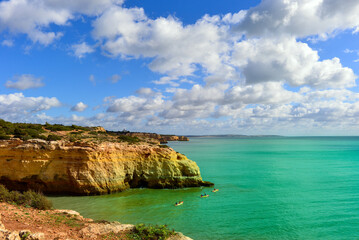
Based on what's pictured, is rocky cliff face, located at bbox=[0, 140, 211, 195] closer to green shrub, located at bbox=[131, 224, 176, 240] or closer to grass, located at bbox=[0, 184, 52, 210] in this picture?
grass, located at bbox=[0, 184, 52, 210]

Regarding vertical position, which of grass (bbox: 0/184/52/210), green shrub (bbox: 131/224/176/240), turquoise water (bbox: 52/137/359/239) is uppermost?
grass (bbox: 0/184/52/210)

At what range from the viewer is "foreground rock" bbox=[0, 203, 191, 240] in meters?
10.0

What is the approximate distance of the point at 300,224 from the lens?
1535 cm

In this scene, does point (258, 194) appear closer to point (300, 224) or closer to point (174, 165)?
point (300, 224)

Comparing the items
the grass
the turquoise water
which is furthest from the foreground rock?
the turquoise water

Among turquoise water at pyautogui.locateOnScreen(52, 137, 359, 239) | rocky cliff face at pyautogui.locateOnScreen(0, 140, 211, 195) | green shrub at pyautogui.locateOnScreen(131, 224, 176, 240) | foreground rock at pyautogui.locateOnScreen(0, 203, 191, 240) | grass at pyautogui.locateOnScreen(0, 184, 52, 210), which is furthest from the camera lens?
rocky cliff face at pyautogui.locateOnScreen(0, 140, 211, 195)

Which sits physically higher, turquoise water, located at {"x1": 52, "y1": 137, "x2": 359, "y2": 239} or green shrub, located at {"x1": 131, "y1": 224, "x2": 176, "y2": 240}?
green shrub, located at {"x1": 131, "y1": 224, "x2": 176, "y2": 240}

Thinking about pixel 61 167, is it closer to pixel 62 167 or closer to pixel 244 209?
pixel 62 167

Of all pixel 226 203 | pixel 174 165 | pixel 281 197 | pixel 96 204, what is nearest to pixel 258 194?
pixel 281 197

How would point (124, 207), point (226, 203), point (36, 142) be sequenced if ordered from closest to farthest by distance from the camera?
point (124, 207) → point (226, 203) → point (36, 142)

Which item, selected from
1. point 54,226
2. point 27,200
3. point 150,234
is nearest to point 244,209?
point 150,234

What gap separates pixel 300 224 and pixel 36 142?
23773 millimetres

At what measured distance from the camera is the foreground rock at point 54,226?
10023mm

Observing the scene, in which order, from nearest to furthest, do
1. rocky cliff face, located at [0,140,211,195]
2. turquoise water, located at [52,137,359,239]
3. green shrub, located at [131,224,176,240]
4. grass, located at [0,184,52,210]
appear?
green shrub, located at [131,224,176,240]
grass, located at [0,184,52,210]
turquoise water, located at [52,137,359,239]
rocky cliff face, located at [0,140,211,195]
